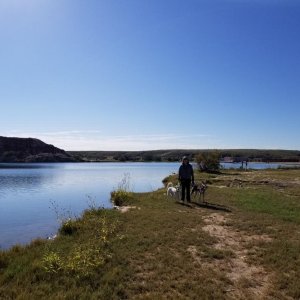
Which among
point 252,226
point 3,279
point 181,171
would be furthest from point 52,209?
point 3,279

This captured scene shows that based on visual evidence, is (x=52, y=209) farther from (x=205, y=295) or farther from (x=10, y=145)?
(x=10, y=145)

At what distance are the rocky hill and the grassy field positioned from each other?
6016 inches

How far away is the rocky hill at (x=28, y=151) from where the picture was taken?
158125mm

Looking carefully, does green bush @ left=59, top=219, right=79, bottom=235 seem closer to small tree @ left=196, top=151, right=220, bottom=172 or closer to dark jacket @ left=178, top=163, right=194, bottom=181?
dark jacket @ left=178, top=163, right=194, bottom=181

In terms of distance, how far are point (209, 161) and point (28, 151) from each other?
421 ft

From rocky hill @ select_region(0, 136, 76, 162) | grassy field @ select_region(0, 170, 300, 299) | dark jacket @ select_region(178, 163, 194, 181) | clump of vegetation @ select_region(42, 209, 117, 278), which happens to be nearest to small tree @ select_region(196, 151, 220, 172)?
dark jacket @ select_region(178, 163, 194, 181)

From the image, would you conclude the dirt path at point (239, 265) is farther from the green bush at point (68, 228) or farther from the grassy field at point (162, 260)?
the green bush at point (68, 228)

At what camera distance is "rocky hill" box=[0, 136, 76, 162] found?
15812cm

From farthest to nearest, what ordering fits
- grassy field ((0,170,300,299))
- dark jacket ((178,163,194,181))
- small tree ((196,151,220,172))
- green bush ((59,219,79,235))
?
small tree ((196,151,220,172)) < dark jacket ((178,163,194,181)) < green bush ((59,219,79,235)) < grassy field ((0,170,300,299))

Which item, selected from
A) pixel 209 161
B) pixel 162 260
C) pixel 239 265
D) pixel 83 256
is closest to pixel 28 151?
pixel 209 161

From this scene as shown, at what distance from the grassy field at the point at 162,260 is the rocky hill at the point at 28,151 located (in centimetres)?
15281

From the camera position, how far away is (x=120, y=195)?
888 inches

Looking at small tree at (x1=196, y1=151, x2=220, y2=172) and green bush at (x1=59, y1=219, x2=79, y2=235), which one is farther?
small tree at (x1=196, y1=151, x2=220, y2=172)

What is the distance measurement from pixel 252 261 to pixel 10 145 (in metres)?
169
